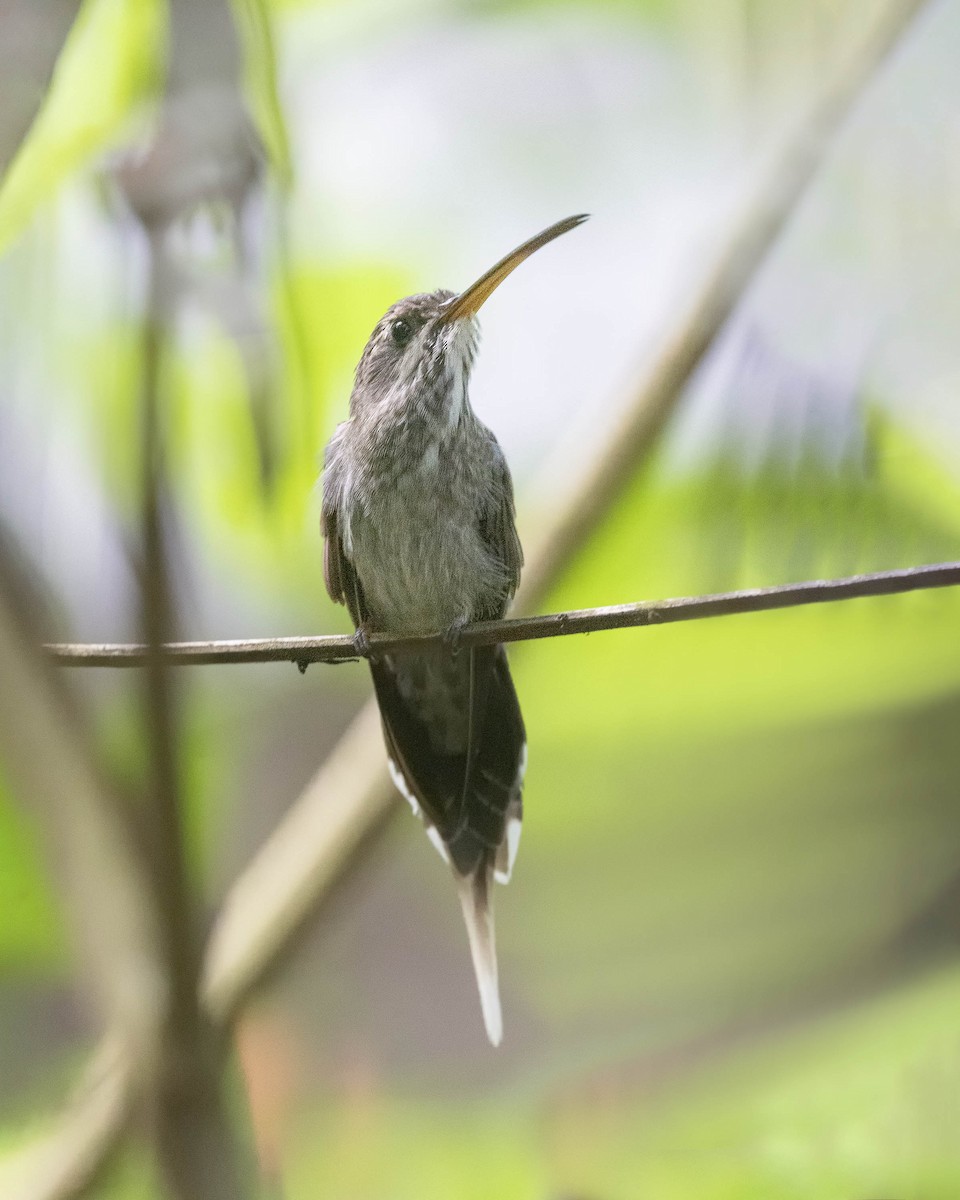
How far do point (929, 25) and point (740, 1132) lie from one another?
4.23 feet

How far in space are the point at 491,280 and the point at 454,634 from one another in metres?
0.37

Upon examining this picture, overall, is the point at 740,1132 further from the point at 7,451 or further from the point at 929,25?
the point at 929,25

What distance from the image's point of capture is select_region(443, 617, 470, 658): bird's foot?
3.44 feet

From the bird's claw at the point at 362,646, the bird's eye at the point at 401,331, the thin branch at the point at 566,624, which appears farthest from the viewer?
the bird's eye at the point at 401,331

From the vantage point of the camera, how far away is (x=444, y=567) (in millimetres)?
1095

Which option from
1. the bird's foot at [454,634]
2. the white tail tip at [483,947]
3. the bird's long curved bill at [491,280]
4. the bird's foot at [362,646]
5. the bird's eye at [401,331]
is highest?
the bird's long curved bill at [491,280]

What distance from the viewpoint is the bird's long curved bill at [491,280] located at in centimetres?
107

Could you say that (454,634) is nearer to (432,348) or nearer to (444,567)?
(444,567)

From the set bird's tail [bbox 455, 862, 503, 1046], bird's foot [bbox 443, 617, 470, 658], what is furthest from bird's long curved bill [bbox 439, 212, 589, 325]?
bird's tail [bbox 455, 862, 503, 1046]

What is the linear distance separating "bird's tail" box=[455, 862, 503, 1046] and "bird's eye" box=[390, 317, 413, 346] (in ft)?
1.91

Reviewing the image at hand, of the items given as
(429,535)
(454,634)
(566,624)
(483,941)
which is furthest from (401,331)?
(483,941)

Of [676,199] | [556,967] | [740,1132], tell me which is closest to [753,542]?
[676,199]

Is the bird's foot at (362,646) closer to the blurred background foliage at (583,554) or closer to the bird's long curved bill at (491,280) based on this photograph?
the blurred background foliage at (583,554)

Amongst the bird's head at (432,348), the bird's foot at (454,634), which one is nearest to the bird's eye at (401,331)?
the bird's head at (432,348)
